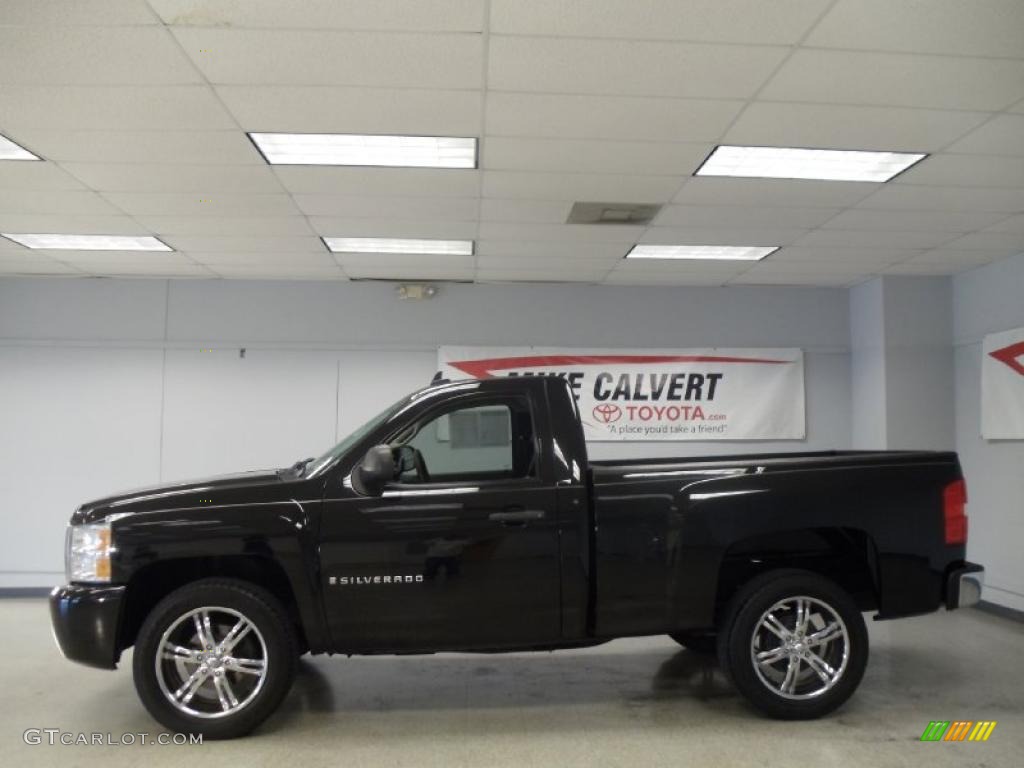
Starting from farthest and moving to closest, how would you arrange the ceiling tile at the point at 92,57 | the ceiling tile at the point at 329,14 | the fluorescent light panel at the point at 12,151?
the fluorescent light panel at the point at 12,151
the ceiling tile at the point at 92,57
the ceiling tile at the point at 329,14

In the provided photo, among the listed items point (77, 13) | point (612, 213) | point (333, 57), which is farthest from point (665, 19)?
point (612, 213)

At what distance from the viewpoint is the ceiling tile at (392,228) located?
5.62 metres

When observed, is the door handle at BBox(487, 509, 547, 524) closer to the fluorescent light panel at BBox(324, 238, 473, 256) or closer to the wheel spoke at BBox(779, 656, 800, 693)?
the wheel spoke at BBox(779, 656, 800, 693)

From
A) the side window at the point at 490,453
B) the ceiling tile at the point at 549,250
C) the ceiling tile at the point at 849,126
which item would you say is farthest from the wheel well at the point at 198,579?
the ceiling tile at the point at 549,250

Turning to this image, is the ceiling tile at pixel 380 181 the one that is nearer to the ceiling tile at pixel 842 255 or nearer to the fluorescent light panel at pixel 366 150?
the fluorescent light panel at pixel 366 150

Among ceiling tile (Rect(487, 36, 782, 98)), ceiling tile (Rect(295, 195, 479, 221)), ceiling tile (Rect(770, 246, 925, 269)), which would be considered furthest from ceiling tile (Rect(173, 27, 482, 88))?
ceiling tile (Rect(770, 246, 925, 269))

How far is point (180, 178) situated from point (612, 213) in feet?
9.12

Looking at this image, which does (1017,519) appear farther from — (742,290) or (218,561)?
(218,561)

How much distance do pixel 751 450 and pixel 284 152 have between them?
18.5 feet

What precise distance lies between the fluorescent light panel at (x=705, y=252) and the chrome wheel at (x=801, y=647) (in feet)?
11.2

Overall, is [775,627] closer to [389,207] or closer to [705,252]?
[389,207]

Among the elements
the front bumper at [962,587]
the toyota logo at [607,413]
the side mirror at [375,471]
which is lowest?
the front bumper at [962,587]

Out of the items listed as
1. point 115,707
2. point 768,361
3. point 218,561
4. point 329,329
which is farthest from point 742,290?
point 115,707

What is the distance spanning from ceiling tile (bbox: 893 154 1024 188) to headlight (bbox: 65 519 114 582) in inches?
185
